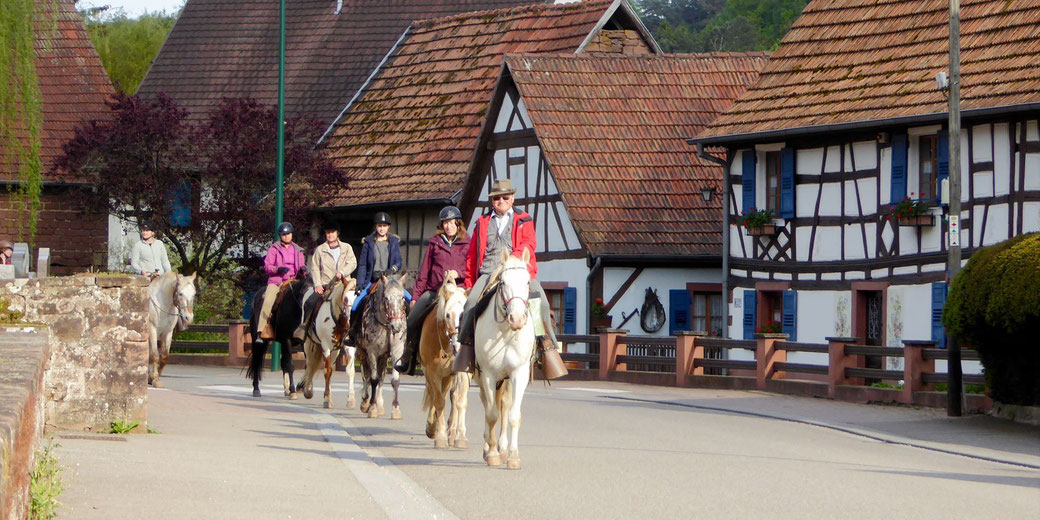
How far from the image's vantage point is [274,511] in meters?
10.4

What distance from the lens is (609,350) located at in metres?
32.4

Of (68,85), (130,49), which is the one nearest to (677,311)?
(68,85)

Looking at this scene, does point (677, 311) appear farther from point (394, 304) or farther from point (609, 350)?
point (394, 304)

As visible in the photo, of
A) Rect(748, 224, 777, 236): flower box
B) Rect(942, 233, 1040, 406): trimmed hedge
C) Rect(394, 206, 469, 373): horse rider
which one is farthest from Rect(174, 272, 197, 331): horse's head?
Rect(748, 224, 777, 236): flower box

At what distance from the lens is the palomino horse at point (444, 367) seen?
15398mm

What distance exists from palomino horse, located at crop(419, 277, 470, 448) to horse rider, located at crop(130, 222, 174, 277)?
1032 centimetres

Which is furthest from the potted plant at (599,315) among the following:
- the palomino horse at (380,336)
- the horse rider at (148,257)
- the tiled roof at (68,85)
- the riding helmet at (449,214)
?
the riding helmet at (449,214)

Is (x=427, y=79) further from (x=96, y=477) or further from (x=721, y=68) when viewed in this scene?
(x=96, y=477)

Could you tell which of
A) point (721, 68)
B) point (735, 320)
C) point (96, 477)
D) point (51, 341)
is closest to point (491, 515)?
point (96, 477)

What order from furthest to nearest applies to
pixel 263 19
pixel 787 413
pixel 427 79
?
pixel 263 19
pixel 427 79
pixel 787 413

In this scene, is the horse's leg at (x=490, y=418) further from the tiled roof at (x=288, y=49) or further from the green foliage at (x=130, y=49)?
the green foliage at (x=130, y=49)

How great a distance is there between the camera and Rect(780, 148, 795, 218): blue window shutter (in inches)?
1358

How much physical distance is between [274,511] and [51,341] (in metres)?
5.19

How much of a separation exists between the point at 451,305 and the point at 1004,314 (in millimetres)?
7257
